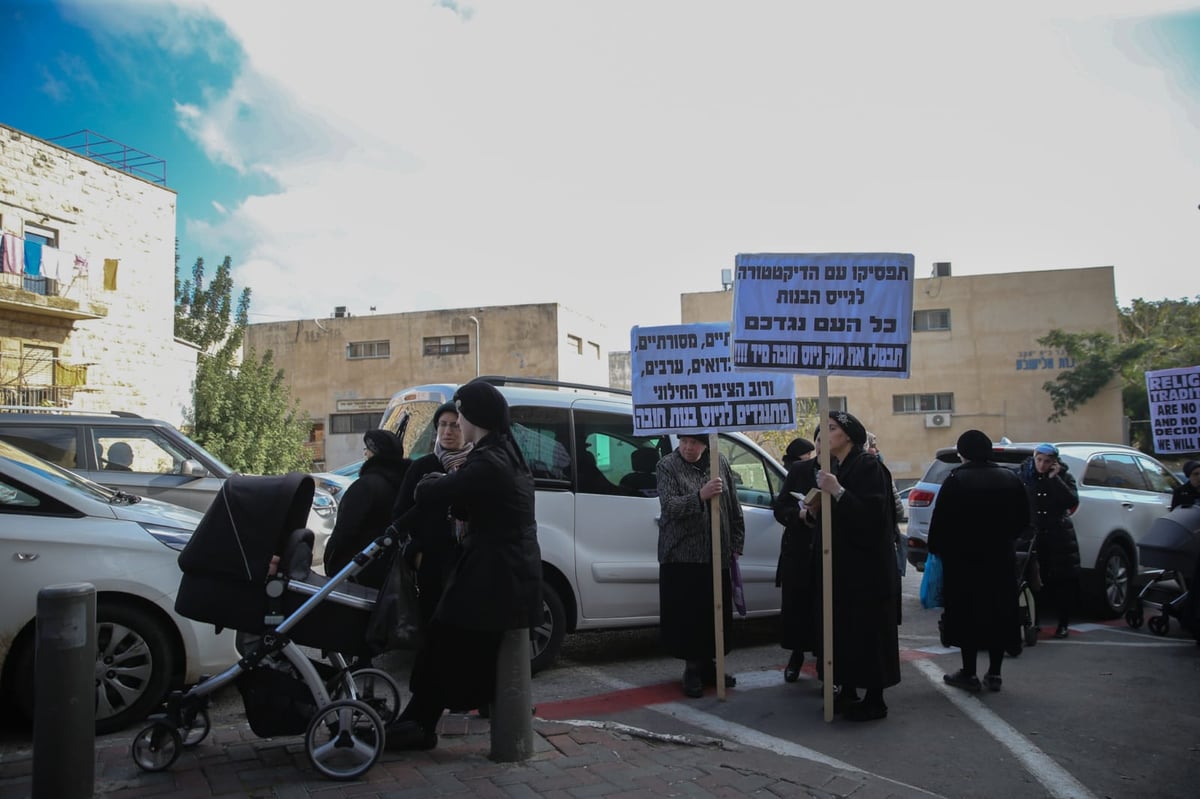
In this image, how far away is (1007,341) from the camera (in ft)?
108

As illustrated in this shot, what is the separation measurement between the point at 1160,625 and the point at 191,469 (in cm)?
957

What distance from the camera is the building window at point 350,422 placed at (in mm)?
38000

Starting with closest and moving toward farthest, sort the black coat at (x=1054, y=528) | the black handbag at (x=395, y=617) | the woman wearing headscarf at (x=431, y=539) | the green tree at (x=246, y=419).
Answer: the black handbag at (x=395, y=617)
the woman wearing headscarf at (x=431, y=539)
the black coat at (x=1054, y=528)
the green tree at (x=246, y=419)

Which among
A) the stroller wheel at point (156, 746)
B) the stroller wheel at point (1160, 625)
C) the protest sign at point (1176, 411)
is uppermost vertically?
the protest sign at point (1176, 411)

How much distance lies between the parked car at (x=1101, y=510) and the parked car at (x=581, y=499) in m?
3.61

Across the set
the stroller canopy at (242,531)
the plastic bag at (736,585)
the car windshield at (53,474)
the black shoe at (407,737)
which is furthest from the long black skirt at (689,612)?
the car windshield at (53,474)

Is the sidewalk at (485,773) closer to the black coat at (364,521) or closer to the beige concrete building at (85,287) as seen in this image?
the black coat at (364,521)

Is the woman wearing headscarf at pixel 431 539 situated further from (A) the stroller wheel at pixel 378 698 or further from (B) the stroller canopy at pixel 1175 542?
(B) the stroller canopy at pixel 1175 542

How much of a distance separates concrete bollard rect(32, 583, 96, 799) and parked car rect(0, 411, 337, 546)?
545 centimetres

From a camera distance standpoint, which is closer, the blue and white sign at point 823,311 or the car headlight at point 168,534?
the car headlight at point 168,534

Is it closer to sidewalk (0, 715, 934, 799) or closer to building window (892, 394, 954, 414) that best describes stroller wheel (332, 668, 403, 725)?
sidewalk (0, 715, 934, 799)

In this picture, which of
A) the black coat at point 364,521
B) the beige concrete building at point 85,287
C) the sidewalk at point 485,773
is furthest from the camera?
the beige concrete building at point 85,287

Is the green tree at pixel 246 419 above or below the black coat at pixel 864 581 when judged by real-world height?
above

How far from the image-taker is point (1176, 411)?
30.6 ft
